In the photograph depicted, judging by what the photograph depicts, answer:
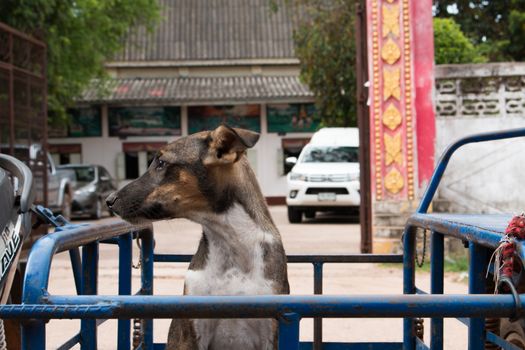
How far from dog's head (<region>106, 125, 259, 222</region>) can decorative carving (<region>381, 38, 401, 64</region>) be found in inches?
305

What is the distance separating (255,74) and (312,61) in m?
11.9

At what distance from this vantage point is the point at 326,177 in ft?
59.9

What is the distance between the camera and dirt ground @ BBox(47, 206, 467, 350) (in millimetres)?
6281

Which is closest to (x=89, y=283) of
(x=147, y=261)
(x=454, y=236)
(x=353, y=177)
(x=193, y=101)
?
(x=147, y=261)

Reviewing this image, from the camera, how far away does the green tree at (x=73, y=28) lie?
14.7m

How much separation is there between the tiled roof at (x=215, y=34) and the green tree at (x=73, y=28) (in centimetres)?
818

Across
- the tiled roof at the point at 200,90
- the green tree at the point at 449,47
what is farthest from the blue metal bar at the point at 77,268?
the tiled roof at the point at 200,90

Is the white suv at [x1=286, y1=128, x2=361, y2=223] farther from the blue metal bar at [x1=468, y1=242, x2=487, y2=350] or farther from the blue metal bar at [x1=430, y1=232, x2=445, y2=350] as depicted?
the blue metal bar at [x1=468, y1=242, x2=487, y2=350]

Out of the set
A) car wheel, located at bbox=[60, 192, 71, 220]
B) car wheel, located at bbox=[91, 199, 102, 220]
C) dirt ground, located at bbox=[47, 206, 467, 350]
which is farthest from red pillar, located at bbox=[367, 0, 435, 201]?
car wheel, located at bbox=[91, 199, 102, 220]

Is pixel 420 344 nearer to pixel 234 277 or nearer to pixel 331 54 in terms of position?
pixel 234 277

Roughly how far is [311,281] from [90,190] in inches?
567

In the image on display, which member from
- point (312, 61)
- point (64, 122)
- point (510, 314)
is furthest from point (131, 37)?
point (510, 314)

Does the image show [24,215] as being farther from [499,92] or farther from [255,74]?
[255,74]

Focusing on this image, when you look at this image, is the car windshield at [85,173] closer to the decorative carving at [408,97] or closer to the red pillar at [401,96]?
the red pillar at [401,96]
